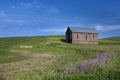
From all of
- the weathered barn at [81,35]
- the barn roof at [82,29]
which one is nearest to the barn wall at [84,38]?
the weathered barn at [81,35]

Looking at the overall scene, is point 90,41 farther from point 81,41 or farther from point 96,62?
point 96,62

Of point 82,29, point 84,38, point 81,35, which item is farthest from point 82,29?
point 84,38

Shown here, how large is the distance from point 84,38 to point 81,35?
72.6 inches

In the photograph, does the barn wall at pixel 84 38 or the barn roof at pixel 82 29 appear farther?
the barn roof at pixel 82 29

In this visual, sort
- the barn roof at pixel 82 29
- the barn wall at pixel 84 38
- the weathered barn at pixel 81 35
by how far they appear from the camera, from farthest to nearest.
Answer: the barn roof at pixel 82 29 < the weathered barn at pixel 81 35 < the barn wall at pixel 84 38

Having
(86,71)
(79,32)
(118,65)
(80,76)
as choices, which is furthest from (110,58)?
(79,32)

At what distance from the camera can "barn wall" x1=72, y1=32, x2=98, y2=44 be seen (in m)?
81.4

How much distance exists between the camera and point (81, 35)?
83.2 metres

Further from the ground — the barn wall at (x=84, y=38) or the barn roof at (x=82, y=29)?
the barn roof at (x=82, y=29)

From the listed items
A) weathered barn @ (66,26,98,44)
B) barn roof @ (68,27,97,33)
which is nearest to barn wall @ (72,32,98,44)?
weathered barn @ (66,26,98,44)

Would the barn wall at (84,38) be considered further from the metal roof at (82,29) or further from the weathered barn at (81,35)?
the metal roof at (82,29)

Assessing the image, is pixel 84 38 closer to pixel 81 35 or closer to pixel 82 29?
pixel 81 35

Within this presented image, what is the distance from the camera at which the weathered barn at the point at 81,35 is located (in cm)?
8150

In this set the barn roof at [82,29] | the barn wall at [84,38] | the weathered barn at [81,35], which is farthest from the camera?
the barn roof at [82,29]
